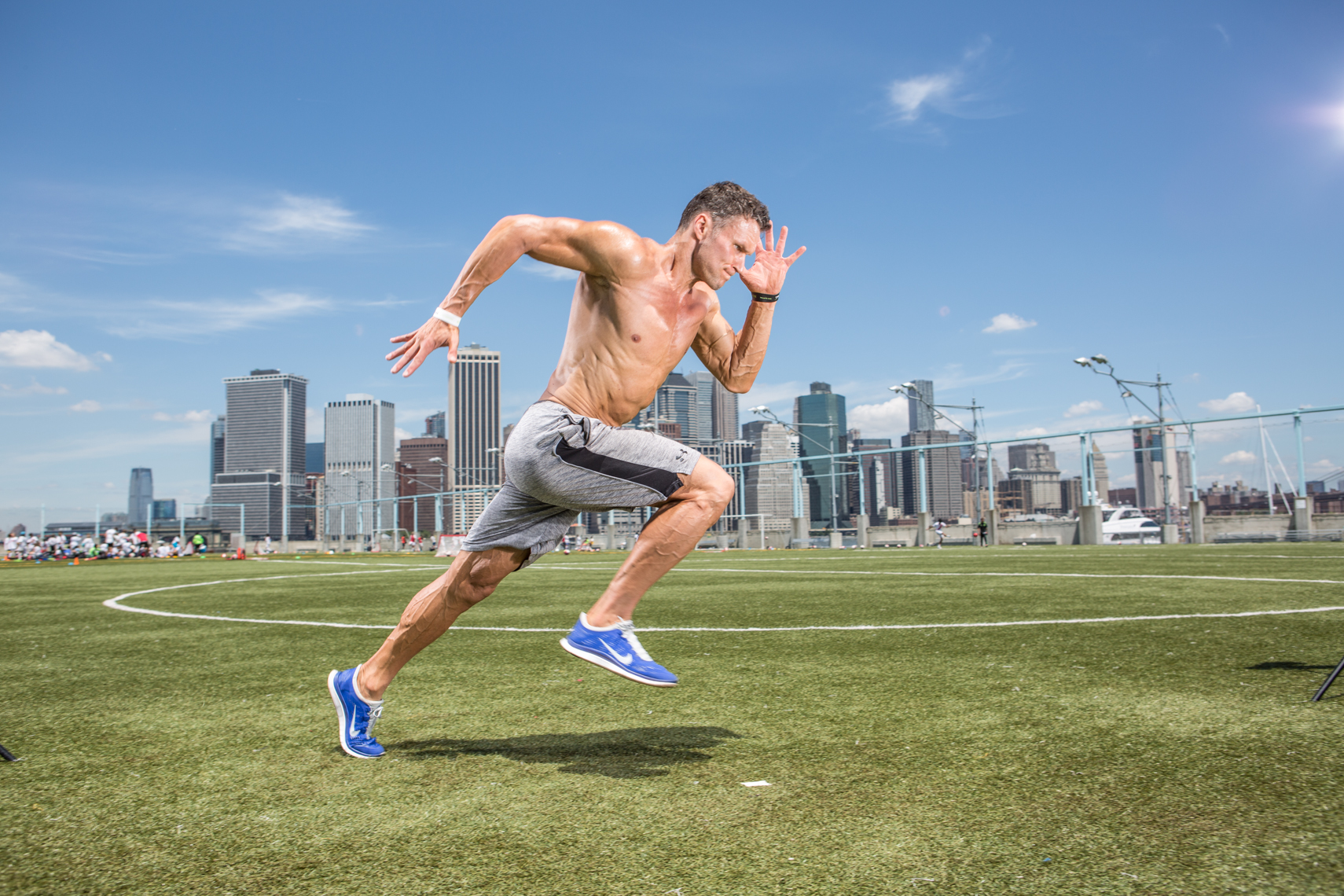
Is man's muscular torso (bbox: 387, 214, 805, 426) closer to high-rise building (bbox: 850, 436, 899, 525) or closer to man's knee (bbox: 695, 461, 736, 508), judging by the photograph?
man's knee (bbox: 695, 461, 736, 508)

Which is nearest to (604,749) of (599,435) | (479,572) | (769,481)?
(479,572)

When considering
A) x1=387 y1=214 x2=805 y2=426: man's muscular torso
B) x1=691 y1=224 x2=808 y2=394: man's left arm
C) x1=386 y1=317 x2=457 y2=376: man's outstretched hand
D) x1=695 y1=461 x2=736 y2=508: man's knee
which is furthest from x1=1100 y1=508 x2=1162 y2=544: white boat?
x1=386 y1=317 x2=457 y2=376: man's outstretched hand

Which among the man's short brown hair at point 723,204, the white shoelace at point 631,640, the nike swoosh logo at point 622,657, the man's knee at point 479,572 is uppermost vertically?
the man's short brown hair at point 723,204

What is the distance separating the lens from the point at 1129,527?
49.4m

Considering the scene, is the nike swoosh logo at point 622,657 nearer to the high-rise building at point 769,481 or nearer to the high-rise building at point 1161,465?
the high-rise building at point 1161,465

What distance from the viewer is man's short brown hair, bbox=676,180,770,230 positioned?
3.69 metres

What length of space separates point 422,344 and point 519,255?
1.70 ft

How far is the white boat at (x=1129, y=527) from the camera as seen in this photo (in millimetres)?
41562

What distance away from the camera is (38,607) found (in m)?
10.4

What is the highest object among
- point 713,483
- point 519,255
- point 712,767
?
point 519,255

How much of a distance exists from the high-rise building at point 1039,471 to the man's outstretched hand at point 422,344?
145 ft

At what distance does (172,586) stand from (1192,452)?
1493 inches

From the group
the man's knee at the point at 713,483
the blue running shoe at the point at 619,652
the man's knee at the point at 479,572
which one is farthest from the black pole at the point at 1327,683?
the man's knee at the point at 479,572

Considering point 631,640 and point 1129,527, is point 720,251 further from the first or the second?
point 1129,527
